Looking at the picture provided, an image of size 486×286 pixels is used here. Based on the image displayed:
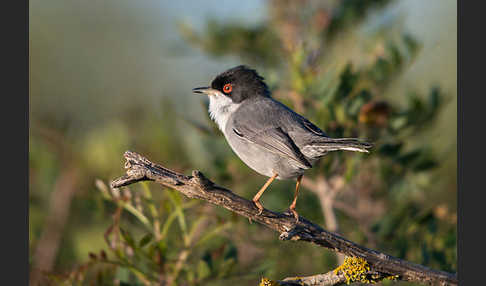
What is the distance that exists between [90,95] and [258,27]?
718 cm

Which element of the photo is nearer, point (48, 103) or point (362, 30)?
point (362, 30)

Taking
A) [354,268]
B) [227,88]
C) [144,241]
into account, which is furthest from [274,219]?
[227,88]

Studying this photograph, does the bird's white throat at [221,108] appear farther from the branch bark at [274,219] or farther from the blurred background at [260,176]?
the branch bark at [274,219]

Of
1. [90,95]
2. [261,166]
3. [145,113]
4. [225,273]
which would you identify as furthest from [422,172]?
[90,95]

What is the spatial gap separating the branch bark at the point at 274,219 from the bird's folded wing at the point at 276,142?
0.61 metres

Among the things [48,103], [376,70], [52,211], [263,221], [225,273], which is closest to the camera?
[263,221]

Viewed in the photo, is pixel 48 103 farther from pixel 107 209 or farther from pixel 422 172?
pixel 422 172

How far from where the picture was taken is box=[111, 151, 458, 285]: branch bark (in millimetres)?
2318

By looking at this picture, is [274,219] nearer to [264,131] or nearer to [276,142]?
[276,142]

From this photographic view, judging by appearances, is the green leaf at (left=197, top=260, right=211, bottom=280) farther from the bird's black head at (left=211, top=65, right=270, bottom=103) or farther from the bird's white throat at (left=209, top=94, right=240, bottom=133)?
the bird's black head at (left=211, top=65, right=270, bottom=103)

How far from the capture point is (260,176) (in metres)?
5.02

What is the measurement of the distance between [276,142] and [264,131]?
0.17 m

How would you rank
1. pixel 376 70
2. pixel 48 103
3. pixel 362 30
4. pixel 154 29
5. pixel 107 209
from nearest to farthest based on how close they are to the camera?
pixel 107 209
pixel 376 70
pixel 362 30
pixel 48 103
pixel 154 29

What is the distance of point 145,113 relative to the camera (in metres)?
5.54
